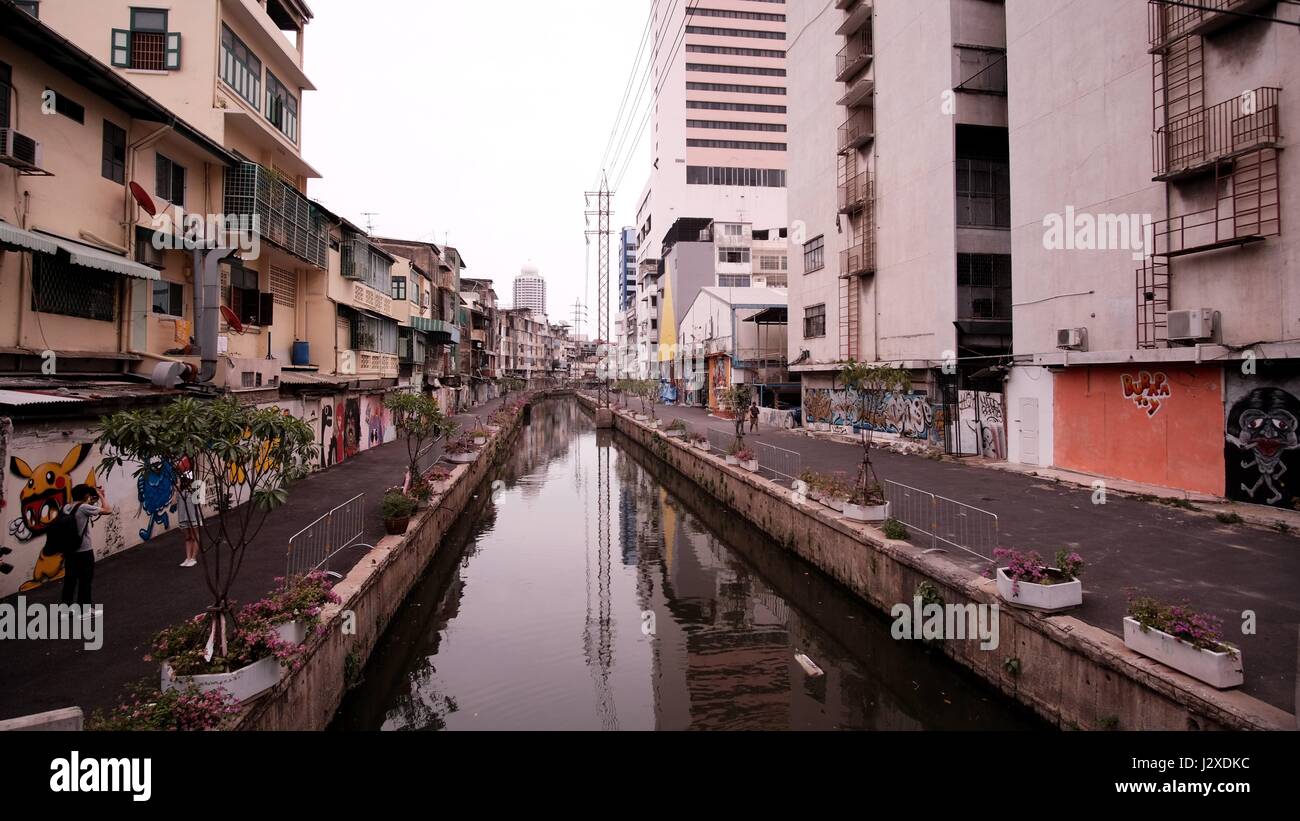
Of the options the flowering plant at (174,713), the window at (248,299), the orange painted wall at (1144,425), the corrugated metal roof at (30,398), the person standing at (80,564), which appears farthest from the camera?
the window at (248,299)

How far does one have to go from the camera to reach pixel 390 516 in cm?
1316

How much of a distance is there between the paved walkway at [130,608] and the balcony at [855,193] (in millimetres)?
23717

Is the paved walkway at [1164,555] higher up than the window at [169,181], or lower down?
lower down

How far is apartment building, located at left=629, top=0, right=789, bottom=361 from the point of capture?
79438 millimetres

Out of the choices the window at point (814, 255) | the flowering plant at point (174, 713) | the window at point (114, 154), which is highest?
the window at point (814, 255)

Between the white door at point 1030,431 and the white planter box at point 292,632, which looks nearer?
the white planter box at point 292,632

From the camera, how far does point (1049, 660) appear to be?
7.60 m

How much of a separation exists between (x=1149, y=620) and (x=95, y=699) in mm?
10389

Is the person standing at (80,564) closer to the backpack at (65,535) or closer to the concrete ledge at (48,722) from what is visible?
the backpack at (65,535)

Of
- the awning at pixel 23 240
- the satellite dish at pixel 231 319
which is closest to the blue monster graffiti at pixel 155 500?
the awning at pixel 23 240

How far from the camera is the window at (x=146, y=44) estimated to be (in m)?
15.8

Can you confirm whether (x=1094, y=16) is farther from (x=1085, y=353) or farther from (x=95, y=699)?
(x=95, y=699)

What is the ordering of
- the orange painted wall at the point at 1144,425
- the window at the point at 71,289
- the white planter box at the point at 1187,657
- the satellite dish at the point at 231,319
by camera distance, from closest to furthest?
the white planter box at the point at 1187,657 < the window at the point at 71,289 < the orange painted wall at the point at 1144,425 < the satellite dish at the point at 231,319
